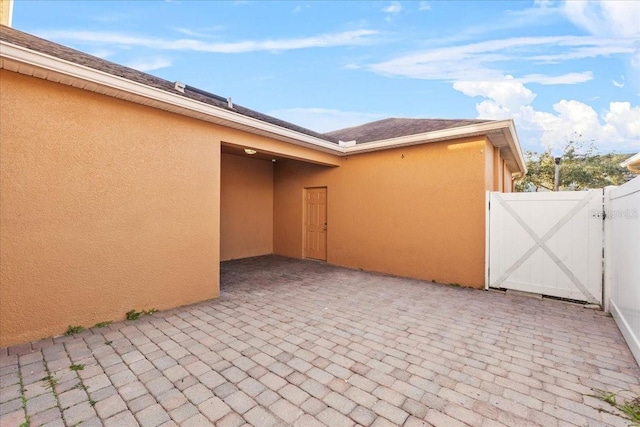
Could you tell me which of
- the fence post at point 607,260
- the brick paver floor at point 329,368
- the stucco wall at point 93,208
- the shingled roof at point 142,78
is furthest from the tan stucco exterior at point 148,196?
the fence post at point 607,260

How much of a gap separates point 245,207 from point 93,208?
5.50 meters

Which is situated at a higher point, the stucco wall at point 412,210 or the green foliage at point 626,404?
the stucco wall at point 412,210

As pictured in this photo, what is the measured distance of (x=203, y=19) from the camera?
857cm

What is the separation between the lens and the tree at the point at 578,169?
1661 cm

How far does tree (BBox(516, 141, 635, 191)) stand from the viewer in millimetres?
16609

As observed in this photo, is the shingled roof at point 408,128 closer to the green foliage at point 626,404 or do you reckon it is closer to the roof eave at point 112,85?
the roof eave at point 112,85

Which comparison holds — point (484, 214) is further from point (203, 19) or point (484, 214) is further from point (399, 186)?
point (203, 19)

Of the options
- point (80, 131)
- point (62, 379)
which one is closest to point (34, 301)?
point (62, 379)

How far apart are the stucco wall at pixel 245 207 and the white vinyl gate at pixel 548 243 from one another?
6.81 metres

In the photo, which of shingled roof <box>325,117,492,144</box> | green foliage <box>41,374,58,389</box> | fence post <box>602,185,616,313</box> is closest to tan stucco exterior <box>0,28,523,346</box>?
shingled roof <box>325,117,492,144</box>

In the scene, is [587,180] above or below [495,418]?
above

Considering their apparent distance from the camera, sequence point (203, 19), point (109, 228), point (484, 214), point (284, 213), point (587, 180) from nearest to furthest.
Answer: point (109, 228)
point (484, 214)
point (203, 19)
point (284, 213)
point (587, 180)

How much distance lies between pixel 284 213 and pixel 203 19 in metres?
6.62

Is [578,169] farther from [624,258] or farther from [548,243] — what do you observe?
[624,258]
